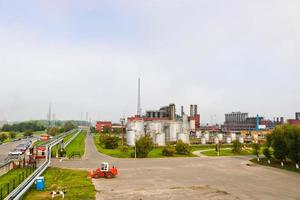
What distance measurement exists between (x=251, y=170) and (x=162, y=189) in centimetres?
1708

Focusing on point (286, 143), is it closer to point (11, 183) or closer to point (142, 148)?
point (142, 148)

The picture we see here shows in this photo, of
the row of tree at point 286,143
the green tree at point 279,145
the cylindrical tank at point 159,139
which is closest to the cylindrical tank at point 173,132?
the cylindrical tank at point 159,139

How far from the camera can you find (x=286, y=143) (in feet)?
136

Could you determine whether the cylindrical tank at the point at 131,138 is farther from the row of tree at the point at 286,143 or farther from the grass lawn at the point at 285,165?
the row of tree at the point at 286,143

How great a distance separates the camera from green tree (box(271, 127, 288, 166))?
43188 millimetres

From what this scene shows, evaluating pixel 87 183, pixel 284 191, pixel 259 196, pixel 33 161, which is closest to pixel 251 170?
pixel 284 191

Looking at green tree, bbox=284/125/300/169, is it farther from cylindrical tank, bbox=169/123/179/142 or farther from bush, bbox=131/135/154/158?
cylindrical tank, bbox=169/123/179/142

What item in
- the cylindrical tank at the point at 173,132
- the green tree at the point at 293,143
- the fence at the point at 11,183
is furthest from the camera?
the cylindrical tank at the point at 173,132

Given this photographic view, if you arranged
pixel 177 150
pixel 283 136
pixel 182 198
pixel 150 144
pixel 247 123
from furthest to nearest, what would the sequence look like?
pixel 247 123
pixel 177 150
pixel 150 144
pixel 283 136
pixel 182 198

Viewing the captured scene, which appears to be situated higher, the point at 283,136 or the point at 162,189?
the point at 283,136

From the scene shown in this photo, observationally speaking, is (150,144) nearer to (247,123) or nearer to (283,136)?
(283,136)

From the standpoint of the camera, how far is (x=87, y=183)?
2717 centimetres

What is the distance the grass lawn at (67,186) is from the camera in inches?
872

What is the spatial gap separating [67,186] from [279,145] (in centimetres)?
3178
